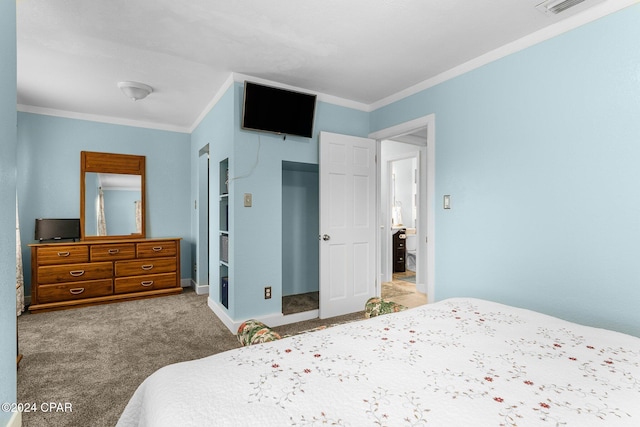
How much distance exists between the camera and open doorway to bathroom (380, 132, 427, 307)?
15.2 ft

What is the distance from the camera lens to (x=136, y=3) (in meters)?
1.99

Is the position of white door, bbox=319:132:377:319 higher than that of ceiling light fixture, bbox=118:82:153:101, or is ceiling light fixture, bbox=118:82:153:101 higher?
ceiling light fixture, bbox=118:82:153:101

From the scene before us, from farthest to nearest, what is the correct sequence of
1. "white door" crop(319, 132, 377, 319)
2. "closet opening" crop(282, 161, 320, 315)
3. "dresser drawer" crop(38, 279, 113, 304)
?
"closet opening" crop(282, 161, 320, 315)
"dresser drawer" crop(38, 279, 113, 304)
"white door" crop(319, 132, 377, 319)

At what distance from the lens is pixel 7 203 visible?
5.04ft

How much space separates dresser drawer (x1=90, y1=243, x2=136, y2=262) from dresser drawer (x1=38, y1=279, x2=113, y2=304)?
0.98 feet

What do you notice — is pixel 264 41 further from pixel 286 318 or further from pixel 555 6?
pixel 286 318

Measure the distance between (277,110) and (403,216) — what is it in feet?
14.4

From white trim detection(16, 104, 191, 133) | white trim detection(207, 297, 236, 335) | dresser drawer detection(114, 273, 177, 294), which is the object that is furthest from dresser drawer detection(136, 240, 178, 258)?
white trim detection(16, 104, 191, 133)

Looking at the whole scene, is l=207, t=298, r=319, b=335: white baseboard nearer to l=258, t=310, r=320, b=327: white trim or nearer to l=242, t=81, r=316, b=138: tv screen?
l=258, t=310, r=320, b=327: white trim

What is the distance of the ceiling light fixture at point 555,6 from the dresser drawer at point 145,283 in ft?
15.8

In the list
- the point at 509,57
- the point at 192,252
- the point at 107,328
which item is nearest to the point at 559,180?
the point at 509,57

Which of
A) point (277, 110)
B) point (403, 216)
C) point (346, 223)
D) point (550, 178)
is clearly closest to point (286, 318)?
point (346, 223)

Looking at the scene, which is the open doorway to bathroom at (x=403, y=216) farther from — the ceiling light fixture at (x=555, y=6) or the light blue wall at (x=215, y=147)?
the light blue wall at (x=215, y=147)

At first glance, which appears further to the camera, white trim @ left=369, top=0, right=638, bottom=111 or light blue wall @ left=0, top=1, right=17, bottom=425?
white trim @ left=369, top=0, right=638, bottom=111
